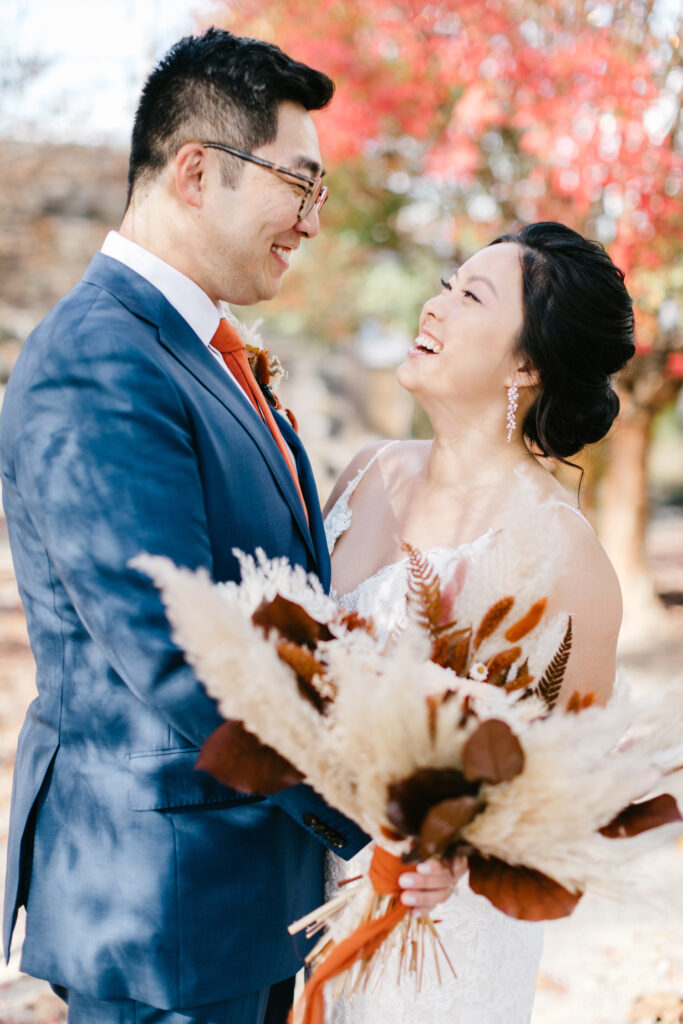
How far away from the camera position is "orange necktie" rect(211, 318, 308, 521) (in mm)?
2197

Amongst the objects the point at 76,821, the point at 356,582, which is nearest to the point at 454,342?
the point at 356,582

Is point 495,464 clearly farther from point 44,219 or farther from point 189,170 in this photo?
point 44,219

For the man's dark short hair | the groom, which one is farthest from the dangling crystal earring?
the man's dark short hair

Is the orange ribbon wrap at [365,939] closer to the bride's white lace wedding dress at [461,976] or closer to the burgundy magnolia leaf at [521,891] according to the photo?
the burgundy magnolia leaf at [521,891]

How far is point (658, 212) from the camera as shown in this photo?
6.14 metres

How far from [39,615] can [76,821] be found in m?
0.42

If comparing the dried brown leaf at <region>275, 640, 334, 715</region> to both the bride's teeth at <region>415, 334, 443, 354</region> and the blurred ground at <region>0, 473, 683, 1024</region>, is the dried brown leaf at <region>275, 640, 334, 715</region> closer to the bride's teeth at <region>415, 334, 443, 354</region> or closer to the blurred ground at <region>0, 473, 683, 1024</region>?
the bride's teeth at <region>415, 334, 443, 354</region>

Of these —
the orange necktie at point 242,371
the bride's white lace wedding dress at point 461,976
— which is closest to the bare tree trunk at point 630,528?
the bride's white lace wedding dress at point 461,976

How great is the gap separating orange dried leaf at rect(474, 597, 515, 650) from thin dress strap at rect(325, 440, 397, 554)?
122cm

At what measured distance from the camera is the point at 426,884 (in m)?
1.39

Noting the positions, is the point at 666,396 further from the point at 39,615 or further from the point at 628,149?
the point at 39,615

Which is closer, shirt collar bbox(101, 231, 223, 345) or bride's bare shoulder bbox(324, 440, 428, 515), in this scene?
shirt collar bbox(101, 231, 223, 345)

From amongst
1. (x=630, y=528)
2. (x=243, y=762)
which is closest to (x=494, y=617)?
(x=243, y=762)

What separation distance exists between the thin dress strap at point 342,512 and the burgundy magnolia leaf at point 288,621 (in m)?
1.36
